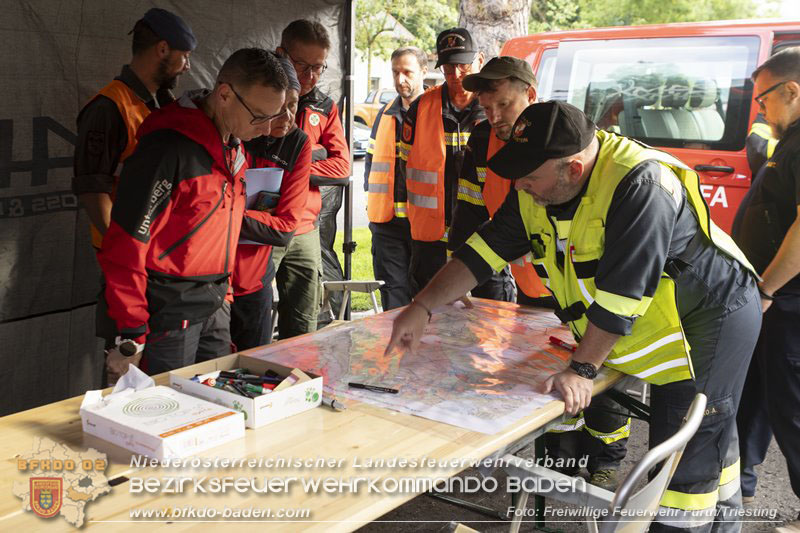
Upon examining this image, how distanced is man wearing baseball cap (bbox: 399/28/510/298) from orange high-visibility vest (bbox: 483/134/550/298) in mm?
411

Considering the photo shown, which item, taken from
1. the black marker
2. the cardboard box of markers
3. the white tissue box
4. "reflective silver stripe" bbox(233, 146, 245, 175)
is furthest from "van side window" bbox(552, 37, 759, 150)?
the white tissue box

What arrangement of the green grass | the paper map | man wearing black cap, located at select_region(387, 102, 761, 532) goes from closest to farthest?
the paper map → man wearing black cap, located at select_region(387, 102, 761, 532) → the green grass

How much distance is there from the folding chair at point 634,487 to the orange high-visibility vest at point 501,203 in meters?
1.50

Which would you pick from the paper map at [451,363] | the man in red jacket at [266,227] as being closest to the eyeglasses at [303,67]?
the man in red jacket at [266,227]

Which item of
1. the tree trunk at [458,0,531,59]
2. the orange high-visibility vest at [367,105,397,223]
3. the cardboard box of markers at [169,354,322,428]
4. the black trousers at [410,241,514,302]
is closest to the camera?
the cardboard box of markers at [169,354,322,428]

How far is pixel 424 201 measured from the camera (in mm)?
4168

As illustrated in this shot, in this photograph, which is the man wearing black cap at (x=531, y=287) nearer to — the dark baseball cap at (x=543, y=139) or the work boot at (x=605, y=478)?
the work boot at (x=605, y=478)

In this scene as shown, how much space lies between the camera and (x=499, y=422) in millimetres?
1835

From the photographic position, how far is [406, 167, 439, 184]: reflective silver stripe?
4.13 metres

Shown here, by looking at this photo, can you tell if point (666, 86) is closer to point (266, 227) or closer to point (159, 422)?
point (266, 227)

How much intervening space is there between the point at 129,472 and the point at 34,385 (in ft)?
6.95

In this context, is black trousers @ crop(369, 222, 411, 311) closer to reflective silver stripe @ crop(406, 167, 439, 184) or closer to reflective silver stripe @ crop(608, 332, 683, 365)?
reflective silver stripe @ crop(406, 167, 439, 184)

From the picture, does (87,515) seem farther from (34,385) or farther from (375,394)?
(34,385)

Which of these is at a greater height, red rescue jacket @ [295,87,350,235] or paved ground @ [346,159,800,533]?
red rescue jacket @ [295,87,350,235]
